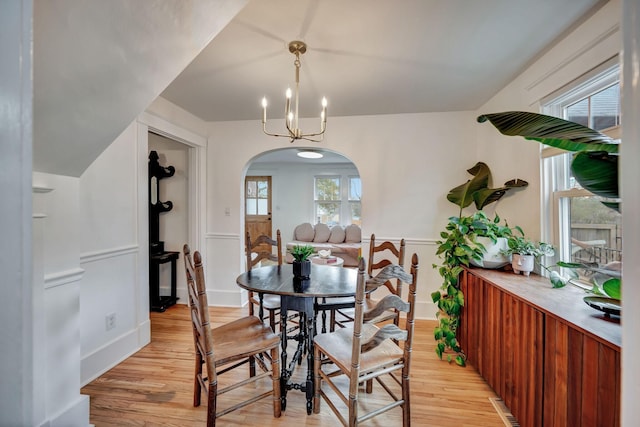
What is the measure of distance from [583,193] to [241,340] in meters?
2.26

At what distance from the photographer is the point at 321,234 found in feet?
20.5

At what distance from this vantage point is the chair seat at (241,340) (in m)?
1.50

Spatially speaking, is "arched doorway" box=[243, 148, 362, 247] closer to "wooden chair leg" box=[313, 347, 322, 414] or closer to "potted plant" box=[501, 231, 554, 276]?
"potted plant" box=[501, 231, 554, 276]

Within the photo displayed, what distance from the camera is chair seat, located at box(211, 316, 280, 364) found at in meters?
1.50

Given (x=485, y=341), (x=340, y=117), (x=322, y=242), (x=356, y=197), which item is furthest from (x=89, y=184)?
(x=356, y=197)

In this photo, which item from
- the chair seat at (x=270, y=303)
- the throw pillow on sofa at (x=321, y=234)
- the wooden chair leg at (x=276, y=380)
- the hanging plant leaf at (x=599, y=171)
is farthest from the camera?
the throw pillow on sofa at (x=321, y=234)

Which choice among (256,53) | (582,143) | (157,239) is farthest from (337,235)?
(582,143)

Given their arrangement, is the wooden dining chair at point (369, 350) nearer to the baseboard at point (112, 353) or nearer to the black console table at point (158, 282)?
the baseboard at point (112, 353)

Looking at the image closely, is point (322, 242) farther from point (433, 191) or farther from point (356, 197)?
point (433, 191)

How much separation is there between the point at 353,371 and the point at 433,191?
96.3 inches

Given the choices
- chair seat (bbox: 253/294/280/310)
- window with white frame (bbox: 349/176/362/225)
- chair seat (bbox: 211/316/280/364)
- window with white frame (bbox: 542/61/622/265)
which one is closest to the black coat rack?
chair seat (bbox: 253/294/280/310)

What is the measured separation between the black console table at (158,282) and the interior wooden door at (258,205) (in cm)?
370

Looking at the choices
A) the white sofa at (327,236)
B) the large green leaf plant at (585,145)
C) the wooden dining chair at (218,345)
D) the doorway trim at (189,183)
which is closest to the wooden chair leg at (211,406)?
the wooden dining chair at (218,345)

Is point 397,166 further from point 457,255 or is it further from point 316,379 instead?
point 316,379
